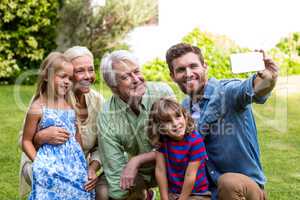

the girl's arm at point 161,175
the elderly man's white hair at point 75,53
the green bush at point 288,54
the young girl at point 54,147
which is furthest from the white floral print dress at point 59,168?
the green bush at point 288,54

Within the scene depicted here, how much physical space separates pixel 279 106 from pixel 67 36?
5.12m

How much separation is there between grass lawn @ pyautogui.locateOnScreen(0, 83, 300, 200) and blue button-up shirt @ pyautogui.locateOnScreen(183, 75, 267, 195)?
4.37 ft

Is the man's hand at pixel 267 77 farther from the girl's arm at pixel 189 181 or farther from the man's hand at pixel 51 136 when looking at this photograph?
the man's hand at pixel 51 136

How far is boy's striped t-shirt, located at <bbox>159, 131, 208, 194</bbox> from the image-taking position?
12.0 ft

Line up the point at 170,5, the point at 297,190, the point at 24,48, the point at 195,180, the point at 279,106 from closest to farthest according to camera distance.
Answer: the point at 195,180, the point at 297,190, the point at 279,106, the point at 24,48, the point at 170,5

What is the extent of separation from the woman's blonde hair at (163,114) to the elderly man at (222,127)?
0.16 m

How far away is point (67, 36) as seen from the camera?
1211 centimetres

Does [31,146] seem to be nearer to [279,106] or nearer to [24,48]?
[279,106]

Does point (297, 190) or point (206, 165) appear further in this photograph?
point (297, 190)

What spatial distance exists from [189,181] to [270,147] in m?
3.28

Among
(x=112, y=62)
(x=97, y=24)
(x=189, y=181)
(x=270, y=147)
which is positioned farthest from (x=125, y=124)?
(x=97, y=24)

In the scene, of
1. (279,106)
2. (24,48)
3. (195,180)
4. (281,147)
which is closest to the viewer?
(195,180)

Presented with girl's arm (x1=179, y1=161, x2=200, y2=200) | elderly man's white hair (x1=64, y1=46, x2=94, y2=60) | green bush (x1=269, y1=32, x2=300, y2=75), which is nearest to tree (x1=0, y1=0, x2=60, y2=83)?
green bush (x1=269, y1=32, x2=300, y2=75)

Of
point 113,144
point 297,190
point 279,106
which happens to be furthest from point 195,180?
point 279,106
